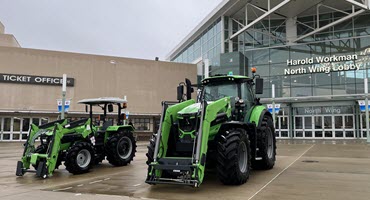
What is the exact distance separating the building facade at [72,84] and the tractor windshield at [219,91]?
68.6 ft

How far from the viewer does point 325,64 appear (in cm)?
2784

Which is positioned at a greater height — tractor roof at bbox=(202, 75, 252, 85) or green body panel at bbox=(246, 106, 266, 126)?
tractor roof at bbox=(202, 75, 252, 85)

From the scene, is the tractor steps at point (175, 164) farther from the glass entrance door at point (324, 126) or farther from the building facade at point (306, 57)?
the glass entrance door at point (324, 126)

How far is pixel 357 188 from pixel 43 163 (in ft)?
25.9

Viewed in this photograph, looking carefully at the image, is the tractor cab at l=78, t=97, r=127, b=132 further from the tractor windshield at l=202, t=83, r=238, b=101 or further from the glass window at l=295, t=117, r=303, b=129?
the glass window at l=295, t=117, r=303, b=129

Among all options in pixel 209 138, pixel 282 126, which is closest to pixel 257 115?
pixel 209 138

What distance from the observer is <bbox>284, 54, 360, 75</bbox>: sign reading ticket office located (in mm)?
27078

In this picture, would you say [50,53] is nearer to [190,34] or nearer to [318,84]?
[190,34]

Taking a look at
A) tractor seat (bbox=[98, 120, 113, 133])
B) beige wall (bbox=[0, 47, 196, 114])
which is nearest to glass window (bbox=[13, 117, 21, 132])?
beige wall (bbox=[0, 47, 196, 114])

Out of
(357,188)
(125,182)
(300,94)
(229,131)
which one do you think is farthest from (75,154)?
(300,94)

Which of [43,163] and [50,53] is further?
[50,53]

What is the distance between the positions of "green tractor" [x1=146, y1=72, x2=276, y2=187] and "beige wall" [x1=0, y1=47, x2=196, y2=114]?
2396cm

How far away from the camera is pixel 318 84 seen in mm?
27750

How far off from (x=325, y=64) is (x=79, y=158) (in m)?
23.8
